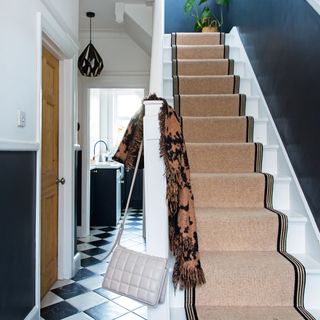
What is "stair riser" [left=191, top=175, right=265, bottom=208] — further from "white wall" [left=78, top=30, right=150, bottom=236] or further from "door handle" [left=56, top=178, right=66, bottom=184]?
"white wall" [left=78, top=30, right=150, bottom=236]

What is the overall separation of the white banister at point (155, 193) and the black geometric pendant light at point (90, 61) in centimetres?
296

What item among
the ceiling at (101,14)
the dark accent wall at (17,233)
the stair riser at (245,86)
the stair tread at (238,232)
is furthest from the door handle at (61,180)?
the ceiling at (101,14)

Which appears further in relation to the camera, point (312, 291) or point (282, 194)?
point (282, 194)

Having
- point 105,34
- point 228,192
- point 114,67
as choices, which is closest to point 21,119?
point 228,192

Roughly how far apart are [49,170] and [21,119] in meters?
0.86

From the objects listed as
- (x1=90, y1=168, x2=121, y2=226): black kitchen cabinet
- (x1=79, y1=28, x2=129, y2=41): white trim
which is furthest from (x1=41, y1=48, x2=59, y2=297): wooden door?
(x1=90, y1=168, x2=121, y2=226): black kitchen cabinet

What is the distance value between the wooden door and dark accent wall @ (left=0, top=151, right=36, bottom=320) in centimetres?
49

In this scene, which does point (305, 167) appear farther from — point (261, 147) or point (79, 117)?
point (79, 117)

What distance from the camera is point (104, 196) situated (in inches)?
189

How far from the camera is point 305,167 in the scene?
5.67 ft

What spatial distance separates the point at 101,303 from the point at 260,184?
4.63 feet

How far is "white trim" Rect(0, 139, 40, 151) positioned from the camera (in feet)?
5.11

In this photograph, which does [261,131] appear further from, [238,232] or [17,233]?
[17,233]

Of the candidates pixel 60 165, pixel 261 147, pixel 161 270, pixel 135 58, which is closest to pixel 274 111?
pixel 261 147
